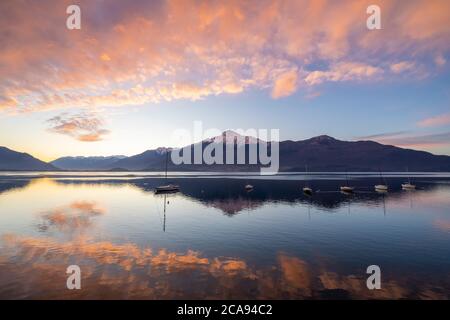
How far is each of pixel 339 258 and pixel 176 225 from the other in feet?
92.4

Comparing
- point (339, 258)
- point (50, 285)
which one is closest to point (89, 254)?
point (50, 285)

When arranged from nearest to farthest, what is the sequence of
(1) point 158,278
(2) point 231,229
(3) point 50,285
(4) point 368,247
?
(3) point 50,285, (1) point 158,278, (4) point 368,247, (2) point 231,229

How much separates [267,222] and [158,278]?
30.7 m

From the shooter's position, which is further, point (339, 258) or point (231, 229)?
point (231, 229)

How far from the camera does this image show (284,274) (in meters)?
23.7

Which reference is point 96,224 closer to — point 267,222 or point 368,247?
point 267,222

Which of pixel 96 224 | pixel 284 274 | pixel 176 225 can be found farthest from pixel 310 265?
pixel 96 224

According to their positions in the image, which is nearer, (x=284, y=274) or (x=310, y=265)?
(x=284, y=274)

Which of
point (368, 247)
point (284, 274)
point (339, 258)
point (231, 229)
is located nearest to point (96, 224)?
point (231, 229)

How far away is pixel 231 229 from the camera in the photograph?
4412 cm

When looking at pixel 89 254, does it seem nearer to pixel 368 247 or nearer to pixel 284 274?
pixel 284 274
